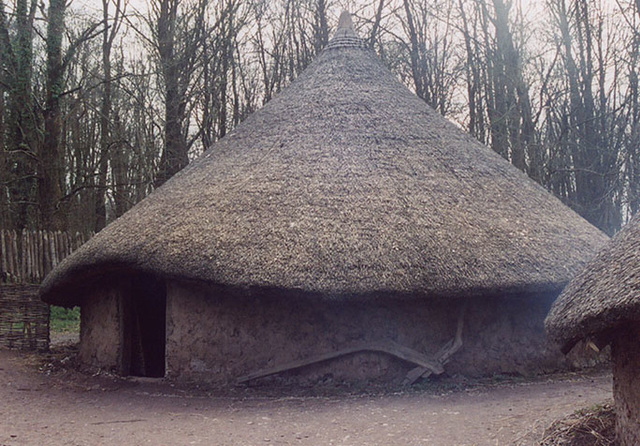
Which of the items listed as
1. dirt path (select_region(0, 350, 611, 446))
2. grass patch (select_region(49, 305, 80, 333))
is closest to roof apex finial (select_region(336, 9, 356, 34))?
dirt path (select_region(0, 350, 611, 446))

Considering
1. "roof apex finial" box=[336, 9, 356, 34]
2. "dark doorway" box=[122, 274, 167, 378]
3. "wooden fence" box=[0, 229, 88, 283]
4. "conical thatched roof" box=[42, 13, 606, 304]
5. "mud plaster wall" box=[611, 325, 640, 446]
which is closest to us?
"mud plaster wall" box=[611, 325, 640, 446]

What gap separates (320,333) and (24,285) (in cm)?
570

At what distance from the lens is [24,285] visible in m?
11.3

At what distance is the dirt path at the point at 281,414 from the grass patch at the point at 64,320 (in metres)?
7.43

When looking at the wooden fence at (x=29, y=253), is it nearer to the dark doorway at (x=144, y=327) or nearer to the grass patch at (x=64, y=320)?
the dark doorway at (x=144, y=327)

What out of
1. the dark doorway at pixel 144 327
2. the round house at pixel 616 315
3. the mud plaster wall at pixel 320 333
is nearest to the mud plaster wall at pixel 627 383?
the round house at pixel 616 315

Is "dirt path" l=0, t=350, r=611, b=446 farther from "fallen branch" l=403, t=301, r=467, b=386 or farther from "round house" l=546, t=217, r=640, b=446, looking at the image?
"round house" l=546, t=217, r=640, b=446

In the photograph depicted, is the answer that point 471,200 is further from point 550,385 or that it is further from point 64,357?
point 64,357

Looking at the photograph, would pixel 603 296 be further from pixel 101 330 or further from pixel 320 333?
pixel 101 330

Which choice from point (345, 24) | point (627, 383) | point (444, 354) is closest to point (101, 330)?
point (444, 354)

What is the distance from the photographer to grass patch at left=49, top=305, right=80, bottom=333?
1603cm

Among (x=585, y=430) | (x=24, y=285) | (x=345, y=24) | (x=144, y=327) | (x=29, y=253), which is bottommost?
(x=585, y=430)

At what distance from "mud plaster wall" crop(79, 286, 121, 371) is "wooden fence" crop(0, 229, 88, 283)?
2187 millimetres

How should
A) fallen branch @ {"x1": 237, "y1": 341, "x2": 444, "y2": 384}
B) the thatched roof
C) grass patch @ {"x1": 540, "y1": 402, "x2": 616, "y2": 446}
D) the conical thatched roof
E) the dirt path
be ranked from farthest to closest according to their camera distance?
fallen branch @ {"x1": 237, "y1": 341, "x2": 444, "y2": 384}
the conical thatched roof
the dirt path
grass patch @ {"x1": 540, "y1": 402, "x2": 616, "y2": 446}
the thatched roof
